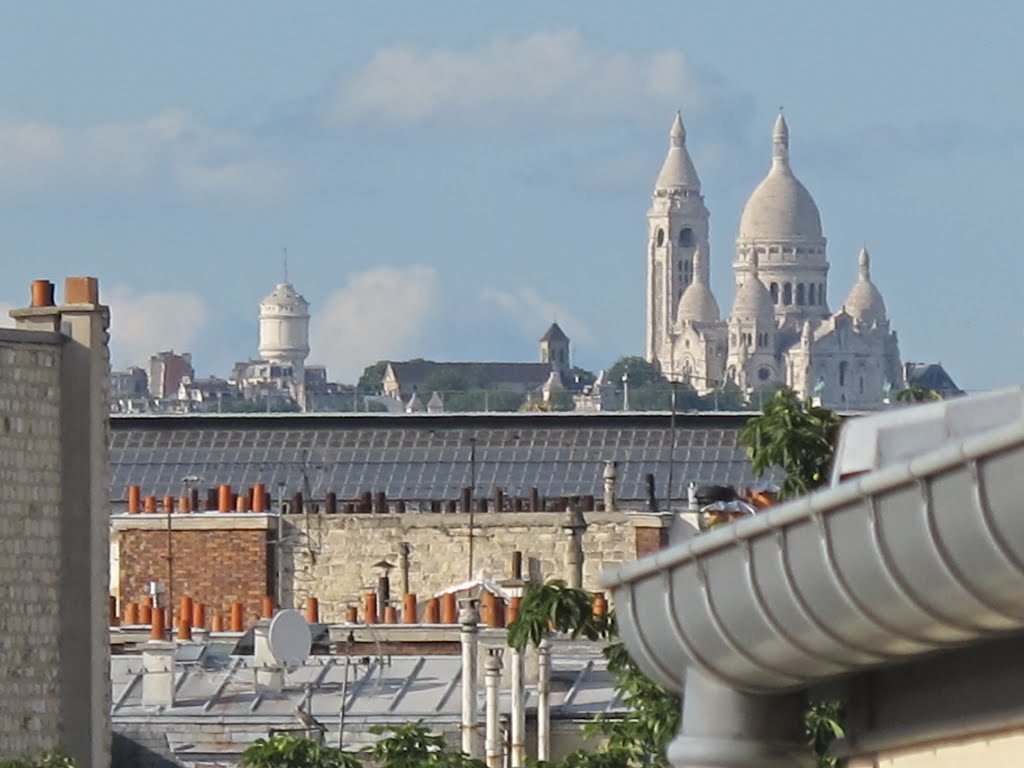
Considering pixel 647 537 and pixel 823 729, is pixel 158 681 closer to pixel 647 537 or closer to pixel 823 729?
pixel 823 729

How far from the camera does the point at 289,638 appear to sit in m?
31.3

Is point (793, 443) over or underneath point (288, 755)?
over

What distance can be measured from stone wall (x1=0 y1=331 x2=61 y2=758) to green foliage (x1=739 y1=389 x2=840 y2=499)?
20.5ft

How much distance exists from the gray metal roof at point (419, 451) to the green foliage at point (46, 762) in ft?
144

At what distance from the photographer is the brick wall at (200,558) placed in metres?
50.2

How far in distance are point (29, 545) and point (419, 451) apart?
1800 inches

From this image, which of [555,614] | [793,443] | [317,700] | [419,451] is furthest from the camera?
[419,451]

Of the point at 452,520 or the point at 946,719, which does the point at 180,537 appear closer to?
the point at 452,520

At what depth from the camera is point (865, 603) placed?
310 inches

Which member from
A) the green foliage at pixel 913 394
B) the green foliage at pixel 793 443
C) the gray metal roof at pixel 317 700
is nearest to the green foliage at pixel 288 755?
the green foliage at pixel 913 394

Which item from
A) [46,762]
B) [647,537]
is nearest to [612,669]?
[46,762]

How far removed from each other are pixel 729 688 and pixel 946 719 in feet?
1.69

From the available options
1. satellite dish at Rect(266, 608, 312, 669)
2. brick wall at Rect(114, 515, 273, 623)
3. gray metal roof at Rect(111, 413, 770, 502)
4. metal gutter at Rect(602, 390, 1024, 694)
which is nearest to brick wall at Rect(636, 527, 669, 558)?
brick wall at Rect(114, 515, 273, 623)

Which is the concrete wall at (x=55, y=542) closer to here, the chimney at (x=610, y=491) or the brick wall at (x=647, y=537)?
the brick wall at (x=647, y=537)
